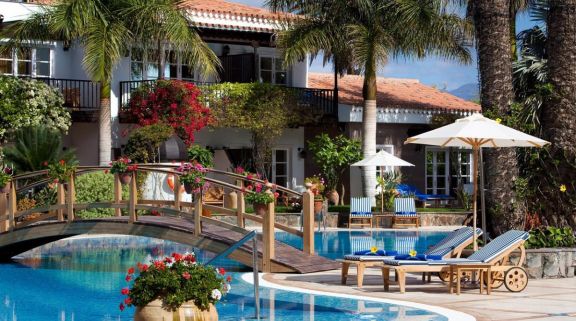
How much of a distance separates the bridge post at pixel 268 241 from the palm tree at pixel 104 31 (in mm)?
11678

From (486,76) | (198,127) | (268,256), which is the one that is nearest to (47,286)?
(268,256)

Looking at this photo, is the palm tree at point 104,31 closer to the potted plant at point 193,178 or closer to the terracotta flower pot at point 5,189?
the terracotta flower pot at point 5,189

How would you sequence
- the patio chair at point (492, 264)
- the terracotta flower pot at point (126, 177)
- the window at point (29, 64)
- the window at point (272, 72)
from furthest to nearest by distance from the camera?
the window at point (272, 72) < the window at point (29, 64) < the terracotta flower pot at point (126, 177) < the patio chair at point (492, 264)

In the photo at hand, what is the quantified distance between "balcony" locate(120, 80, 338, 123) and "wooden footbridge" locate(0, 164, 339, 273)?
12.0m

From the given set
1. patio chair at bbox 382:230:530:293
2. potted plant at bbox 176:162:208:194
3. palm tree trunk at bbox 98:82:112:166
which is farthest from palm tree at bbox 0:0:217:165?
patio chair at bbox 382:230:530:293

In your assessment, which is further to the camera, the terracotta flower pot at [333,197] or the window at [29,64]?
the terracotta flower pot at [333,197]

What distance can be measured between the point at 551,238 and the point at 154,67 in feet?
66.1

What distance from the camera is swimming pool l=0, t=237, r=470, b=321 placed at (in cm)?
1348

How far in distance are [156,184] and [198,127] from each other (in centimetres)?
304

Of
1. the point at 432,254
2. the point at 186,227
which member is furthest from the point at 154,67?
the point at 432,254

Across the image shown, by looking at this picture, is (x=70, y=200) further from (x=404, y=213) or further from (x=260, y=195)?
(x=404, y=213)

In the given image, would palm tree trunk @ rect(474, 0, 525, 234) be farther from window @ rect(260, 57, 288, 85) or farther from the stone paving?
window @ rect(260, 57, 288, 85)

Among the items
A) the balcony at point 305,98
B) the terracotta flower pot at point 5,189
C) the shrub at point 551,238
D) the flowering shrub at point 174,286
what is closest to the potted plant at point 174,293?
the flowering shrub at point 174,286

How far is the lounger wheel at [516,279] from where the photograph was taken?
15094mm
